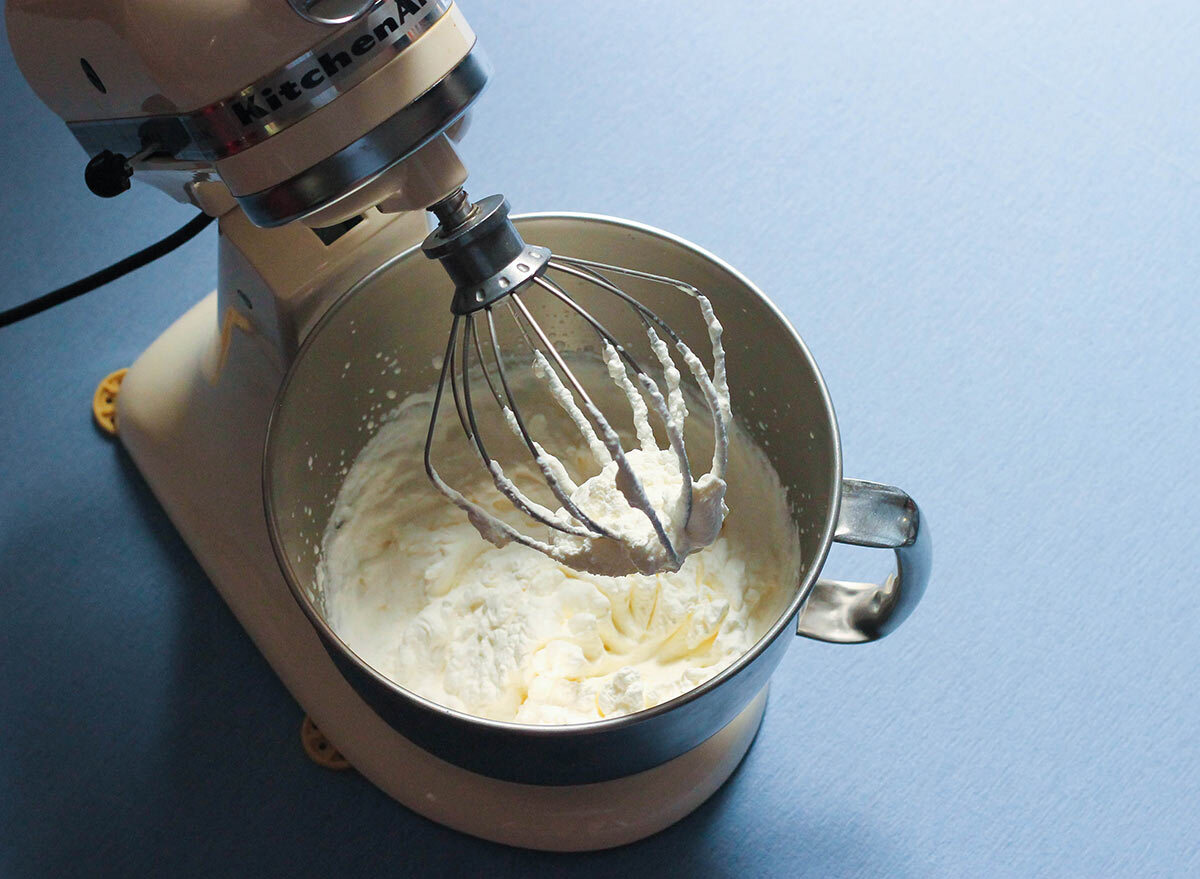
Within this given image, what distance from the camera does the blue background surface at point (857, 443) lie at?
63cm

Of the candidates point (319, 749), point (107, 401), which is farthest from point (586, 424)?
point (107, 401)

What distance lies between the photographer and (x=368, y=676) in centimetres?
45

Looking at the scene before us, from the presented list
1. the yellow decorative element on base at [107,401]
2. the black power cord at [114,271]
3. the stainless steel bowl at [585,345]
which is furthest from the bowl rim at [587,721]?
the yellow decorative element on base at [107,401]

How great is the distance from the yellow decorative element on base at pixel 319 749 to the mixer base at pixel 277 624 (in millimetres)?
18

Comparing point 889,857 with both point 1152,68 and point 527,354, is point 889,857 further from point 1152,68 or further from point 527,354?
point 1152,68

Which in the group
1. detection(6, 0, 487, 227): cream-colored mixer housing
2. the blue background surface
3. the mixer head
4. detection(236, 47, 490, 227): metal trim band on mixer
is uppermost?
detection(6, 0, 487, 227): cream-colored mixer housing

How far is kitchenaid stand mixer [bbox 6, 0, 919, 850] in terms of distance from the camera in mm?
372

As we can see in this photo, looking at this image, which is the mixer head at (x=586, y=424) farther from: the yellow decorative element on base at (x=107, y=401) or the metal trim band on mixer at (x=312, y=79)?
the yellow decorative element on base at (x=107, y=401)

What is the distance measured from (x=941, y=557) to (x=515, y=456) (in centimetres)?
28

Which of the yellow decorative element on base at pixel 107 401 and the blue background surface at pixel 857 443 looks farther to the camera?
the yellow decorative element on base at pixel 107 401

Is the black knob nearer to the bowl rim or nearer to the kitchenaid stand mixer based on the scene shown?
the kitchenaid stand mixer

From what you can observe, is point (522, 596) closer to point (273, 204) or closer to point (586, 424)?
point (586, 424)

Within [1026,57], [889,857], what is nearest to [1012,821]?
[889,857]

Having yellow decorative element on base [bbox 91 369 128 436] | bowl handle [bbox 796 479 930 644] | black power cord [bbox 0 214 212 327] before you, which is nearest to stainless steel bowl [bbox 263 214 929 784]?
bowl handle [bbox 796 479 930 644]
